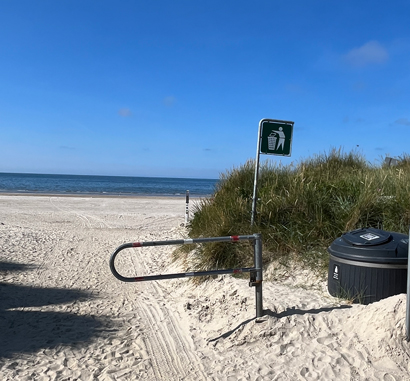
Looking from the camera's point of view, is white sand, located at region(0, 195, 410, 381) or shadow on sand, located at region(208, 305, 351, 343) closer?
white sand, located at region(0, 195, 410, 381)

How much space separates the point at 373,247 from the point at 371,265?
0.20 meters

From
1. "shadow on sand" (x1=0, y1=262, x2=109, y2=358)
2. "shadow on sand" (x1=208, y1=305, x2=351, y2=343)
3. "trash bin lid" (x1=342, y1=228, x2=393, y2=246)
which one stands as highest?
"trash bin lid" (x1=342, y1=228, x2=393, y2=246)

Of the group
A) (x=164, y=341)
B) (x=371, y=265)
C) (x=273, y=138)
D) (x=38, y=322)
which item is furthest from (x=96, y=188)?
(x=371, y=265)

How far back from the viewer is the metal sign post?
6.88 m

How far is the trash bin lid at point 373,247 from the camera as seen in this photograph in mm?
4336

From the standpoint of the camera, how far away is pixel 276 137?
696 cm

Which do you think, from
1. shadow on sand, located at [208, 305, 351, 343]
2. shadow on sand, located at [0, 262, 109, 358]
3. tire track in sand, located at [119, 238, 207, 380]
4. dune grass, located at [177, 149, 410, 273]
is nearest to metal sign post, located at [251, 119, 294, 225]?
dune grass, located at [177, 149, 410, 273]

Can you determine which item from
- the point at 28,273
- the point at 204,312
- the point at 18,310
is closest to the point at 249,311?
the point at 204,312

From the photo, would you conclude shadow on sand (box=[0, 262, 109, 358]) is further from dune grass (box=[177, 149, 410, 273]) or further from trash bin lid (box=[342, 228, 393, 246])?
trash bin lid (box=[342, 228, 393, 246])

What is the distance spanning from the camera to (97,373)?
3.80 metres

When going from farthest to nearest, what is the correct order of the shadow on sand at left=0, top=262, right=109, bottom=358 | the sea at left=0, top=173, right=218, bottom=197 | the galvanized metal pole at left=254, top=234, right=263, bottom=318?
the sea at left=0, top=173, right=218, bottom=197 → the shadow on sand at left=0, top=262, right=109, bottom=358 → the galvanized metal pole at left=254, top=234, right=263, bottom=318

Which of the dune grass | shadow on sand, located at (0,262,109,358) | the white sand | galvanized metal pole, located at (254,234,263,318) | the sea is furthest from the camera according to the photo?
the sea

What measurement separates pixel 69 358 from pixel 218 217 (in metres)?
3.78

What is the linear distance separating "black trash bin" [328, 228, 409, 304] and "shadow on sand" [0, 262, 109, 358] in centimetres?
293
